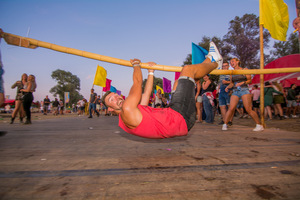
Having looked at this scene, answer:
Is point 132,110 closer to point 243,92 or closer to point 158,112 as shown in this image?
point 158,112

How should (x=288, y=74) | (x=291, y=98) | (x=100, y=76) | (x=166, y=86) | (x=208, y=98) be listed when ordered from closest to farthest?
(x=208, y=98) < (x=291, y=98) < (x=100, y=76) < (x=288, y=74) < (x=166, y=86)

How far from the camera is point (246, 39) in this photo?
26.8 meters

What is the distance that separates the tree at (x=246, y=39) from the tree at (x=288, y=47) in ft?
15.7

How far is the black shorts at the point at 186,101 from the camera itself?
238cm

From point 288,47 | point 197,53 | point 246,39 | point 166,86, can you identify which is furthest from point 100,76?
point 288,47

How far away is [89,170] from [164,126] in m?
1.01

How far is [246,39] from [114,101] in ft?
101

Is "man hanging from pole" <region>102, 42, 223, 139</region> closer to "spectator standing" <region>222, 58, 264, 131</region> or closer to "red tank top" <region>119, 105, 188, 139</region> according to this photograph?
"red tank top" <region>119, 105, 188, 139</region>

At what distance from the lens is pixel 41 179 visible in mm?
1517

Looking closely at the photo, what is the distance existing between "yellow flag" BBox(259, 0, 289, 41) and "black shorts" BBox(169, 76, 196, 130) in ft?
13.2

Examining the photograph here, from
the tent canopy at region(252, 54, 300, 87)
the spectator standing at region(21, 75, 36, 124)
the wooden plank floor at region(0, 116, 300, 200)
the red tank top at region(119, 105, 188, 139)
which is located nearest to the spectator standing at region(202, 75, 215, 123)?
the wooden plank floor at region(0, 116, 300, 200)

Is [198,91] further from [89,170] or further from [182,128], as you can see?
[89,170]

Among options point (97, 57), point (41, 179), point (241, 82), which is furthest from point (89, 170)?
point (241, 82)

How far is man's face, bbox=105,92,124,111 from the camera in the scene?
8.64 feet
